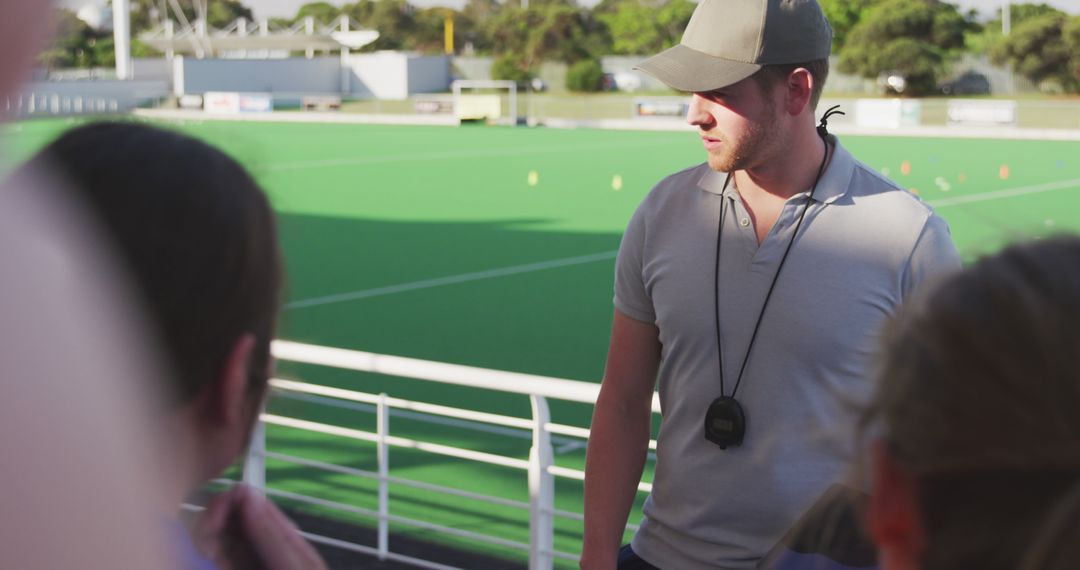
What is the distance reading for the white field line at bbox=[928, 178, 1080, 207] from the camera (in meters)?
20.9

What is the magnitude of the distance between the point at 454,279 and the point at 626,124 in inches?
1099

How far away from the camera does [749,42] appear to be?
10.0 feet

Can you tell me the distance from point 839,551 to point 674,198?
1.66 m

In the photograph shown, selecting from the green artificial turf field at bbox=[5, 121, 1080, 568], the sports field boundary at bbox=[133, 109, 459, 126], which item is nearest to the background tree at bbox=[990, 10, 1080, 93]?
the green artificial turf field at bbox=[5, 121, 1080, 568]

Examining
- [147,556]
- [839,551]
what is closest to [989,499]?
[147,556]

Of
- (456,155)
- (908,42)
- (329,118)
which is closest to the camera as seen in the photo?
(456,155)

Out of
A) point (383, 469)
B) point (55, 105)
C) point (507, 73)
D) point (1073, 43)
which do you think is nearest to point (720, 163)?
point (55, 105)

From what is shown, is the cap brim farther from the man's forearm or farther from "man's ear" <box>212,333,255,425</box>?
"man's ear" <box>212,333,255,425</box>

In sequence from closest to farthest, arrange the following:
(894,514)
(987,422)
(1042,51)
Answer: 1. (987,422)
2. (894,514)
3. (1042,51)

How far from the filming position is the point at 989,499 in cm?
94

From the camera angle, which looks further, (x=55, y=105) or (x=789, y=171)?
(x=789, y=171)

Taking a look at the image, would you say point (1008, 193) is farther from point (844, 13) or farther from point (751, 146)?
point (844, 13)

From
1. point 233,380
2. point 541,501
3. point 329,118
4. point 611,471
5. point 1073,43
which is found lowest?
point 329,118

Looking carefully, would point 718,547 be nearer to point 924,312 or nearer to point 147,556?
point 924,312
